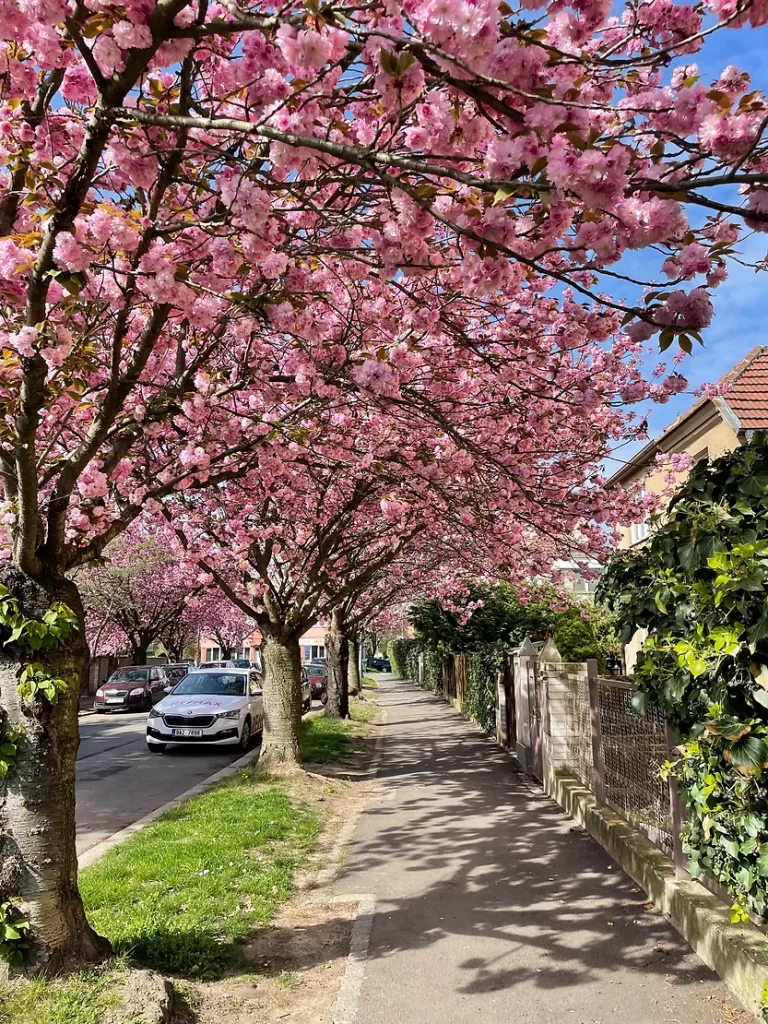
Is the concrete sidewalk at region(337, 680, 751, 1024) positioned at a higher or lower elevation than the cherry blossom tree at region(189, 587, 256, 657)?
lower

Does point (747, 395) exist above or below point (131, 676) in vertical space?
above

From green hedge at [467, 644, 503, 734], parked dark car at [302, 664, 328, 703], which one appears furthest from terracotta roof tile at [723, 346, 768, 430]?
parked dark car at [302, 664, 328, 703]

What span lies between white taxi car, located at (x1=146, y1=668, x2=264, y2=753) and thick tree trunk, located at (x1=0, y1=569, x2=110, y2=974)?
10796 mm

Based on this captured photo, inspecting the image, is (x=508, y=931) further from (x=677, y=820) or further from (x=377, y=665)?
(x=377, y=665)

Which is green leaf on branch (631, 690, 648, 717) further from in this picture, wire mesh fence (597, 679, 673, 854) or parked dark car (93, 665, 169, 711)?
parked dark car (93, 665, 169, 711)

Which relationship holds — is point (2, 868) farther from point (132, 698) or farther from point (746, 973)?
point (132, 698)

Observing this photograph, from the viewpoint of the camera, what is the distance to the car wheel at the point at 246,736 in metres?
15.4

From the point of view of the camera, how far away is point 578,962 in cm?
446

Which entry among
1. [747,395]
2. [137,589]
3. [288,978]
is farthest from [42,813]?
[137,589]

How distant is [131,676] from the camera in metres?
29.4

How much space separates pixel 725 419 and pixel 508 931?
12.3 metres

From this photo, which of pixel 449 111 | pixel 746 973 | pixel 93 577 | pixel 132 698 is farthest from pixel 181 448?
pixel 93 577

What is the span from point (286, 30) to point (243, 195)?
27.8 inches

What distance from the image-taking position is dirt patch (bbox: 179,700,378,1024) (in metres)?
3.98
